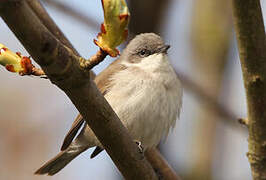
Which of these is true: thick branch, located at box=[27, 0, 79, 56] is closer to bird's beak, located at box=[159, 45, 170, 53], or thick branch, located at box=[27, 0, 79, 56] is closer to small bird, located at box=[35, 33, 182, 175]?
small bird, located at box=[35, 33, 182, 175]

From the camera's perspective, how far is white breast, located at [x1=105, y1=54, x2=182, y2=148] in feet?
13.3

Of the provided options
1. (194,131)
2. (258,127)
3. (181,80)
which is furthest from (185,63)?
(258,127)

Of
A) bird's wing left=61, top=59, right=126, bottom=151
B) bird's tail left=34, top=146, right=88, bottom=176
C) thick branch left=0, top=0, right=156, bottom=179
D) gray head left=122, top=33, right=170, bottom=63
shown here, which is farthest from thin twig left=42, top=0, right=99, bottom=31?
thick branch left=0, top=0, right=156, bottom=179

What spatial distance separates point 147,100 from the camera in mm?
4047

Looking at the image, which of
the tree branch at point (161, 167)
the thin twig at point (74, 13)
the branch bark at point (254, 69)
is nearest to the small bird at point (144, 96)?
the tree branch at point (161, 167)

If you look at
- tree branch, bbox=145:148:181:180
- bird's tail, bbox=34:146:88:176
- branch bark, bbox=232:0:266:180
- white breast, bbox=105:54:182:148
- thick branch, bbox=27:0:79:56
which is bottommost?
bird's tail, bbox=34:146:88:176

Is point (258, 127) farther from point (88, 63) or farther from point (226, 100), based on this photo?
point (226, 100)

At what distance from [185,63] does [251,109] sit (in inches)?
128

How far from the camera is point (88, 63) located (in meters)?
2.07

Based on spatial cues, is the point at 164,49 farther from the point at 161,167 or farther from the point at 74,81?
the point at 74,81

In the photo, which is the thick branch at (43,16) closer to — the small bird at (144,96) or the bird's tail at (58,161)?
the small bird at (144,96)

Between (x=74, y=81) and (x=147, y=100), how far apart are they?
2015mm

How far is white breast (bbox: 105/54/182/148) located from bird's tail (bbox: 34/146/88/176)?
0.97 metres

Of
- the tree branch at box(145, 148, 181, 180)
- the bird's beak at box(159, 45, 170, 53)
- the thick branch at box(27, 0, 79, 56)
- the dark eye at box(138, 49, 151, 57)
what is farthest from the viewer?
the dark eye at box(138, 49, 151, 57)
